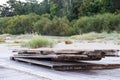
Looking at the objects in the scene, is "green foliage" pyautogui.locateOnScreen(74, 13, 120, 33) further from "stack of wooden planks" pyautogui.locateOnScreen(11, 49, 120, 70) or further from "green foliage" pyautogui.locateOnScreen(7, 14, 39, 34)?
"stack of wooden planks" pyautogui.locateOnScreen(11, 49, 120, 70)

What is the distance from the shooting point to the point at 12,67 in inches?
464

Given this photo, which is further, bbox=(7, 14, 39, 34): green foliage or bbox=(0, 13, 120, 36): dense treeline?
bbox=(7, 14, 39, 34): green foliage

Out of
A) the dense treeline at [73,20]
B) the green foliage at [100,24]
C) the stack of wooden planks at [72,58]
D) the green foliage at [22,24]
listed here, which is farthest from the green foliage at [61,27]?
the stack of wooden planks at [72,58]

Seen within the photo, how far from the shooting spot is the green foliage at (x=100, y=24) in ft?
150

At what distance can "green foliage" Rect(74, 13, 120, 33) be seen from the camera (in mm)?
45844

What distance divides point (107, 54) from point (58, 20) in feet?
139

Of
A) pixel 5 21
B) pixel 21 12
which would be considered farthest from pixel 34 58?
pixel 21 12

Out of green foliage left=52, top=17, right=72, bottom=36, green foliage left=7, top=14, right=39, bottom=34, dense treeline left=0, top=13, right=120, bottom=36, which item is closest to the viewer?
dense treeline left=0, top=13, right=120, bottom=36

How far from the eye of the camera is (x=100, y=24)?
154 ft

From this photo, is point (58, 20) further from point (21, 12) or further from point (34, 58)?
point (34, 58)

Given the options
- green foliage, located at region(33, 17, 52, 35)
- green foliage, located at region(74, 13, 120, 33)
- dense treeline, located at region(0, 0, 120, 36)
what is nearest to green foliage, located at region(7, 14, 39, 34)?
dense treeline, located at region(0, 0, 120, 36)

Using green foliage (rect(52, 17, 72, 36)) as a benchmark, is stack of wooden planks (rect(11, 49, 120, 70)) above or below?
above

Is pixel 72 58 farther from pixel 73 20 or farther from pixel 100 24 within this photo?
pixel 73 20

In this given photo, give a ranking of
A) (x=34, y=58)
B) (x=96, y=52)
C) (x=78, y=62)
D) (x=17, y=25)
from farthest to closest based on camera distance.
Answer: (x=17, y=25) → (x=34, y=58) → (x=78, y=62) → (x=96, y=52)
